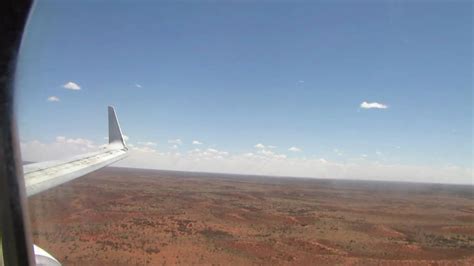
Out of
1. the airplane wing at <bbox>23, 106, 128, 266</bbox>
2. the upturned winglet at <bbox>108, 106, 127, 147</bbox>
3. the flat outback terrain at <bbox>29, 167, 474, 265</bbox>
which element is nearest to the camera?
the airplane wing at <bbox>23, 106, 128, 266</bbox>

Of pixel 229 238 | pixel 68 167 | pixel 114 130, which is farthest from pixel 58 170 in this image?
pixel 229 238

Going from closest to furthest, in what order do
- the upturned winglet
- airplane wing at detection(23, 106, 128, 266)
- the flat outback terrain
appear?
airplane wing at detection(23, 106, 128, 266), the upturned winglet, the flat outback terrain

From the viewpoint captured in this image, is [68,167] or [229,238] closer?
[68,167]

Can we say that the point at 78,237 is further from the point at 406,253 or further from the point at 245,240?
the point at 406,253

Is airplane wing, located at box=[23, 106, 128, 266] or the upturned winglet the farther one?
the upturned winglet

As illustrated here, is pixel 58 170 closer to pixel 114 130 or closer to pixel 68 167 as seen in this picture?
pixel 68 167

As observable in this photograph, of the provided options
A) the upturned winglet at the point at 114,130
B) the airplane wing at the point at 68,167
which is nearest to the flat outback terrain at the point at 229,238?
the airplane wing at the point at 68,167

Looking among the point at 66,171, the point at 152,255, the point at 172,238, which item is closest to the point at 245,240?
the point at 172,238

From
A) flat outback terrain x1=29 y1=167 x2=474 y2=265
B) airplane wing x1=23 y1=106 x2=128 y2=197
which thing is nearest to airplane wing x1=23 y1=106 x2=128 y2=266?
airplane wing x1=23 y1=106 x2=128 y2=197

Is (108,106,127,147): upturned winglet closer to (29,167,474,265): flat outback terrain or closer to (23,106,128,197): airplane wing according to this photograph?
(23,106,128,197): airplane wing
